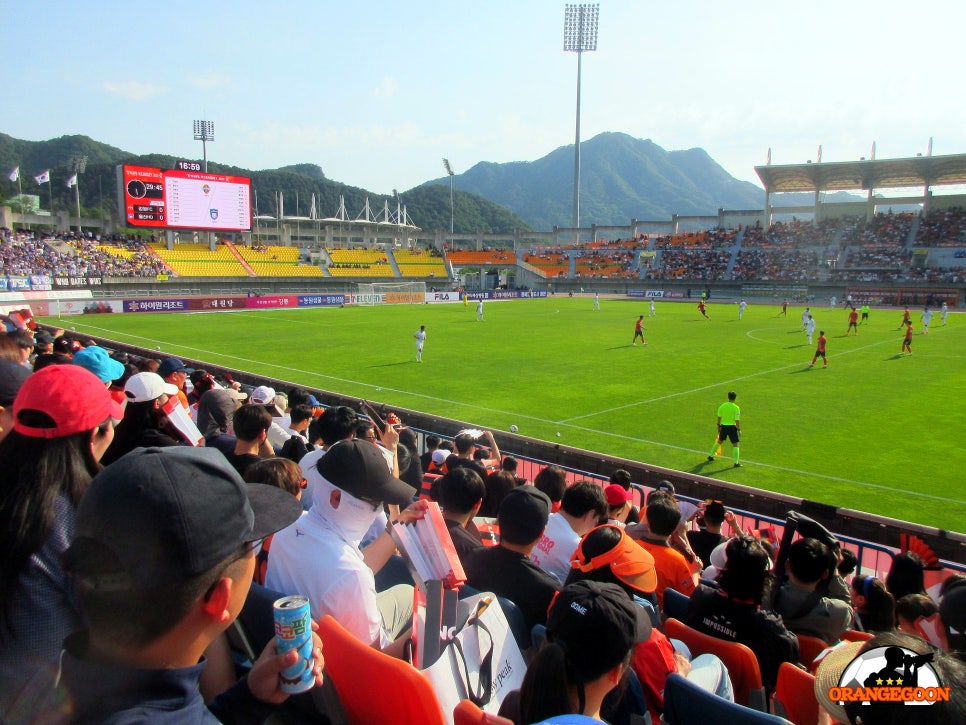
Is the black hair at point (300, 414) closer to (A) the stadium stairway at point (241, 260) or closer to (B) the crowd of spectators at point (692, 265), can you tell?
(A) the stadium stairway at point (241, 260)

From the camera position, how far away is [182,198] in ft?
173

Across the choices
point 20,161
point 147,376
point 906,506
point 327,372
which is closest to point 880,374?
point 906,506

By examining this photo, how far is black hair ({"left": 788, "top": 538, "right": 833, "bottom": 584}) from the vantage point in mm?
3889

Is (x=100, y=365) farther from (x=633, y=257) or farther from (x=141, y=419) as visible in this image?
(x=633, y=257)

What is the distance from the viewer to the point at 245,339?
1218 inches

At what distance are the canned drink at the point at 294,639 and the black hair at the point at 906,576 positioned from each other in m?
4.51

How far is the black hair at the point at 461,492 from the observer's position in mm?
4457

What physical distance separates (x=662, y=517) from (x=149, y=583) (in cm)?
383

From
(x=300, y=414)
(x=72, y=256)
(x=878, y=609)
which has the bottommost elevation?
(x=878, y=609)

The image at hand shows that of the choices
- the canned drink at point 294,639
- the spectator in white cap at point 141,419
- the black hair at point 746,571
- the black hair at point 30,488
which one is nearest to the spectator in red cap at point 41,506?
the black hair at point 30,488

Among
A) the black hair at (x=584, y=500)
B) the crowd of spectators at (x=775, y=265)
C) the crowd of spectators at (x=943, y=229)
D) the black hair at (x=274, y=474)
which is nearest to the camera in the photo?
the black hair at (x=274, y=474)

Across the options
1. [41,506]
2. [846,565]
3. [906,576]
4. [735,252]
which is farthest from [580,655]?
[735,252]

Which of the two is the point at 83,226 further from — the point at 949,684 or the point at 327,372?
the point at 949,684

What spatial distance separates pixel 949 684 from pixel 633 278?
78.5 m
